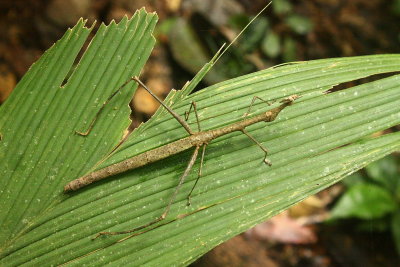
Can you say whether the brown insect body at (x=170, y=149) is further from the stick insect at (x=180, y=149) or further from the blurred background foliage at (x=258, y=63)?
the blurred background foliage at (x=258, y=63)

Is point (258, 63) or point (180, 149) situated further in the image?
point (258, 63)

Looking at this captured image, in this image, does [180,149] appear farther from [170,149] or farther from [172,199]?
[172,199]

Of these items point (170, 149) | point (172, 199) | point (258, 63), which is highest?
point (258, 63)

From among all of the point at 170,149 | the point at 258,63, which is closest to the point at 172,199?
the point at 170,149

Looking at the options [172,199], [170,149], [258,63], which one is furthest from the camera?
[258,63]

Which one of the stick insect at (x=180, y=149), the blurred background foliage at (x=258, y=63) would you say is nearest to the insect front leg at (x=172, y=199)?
the stick insect at (x=180, y=149)

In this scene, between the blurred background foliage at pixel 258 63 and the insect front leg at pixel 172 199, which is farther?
the blurred background foliage at pixel 258 63

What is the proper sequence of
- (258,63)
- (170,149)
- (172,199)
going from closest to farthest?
(172,199) < (170,149) < (258,63)

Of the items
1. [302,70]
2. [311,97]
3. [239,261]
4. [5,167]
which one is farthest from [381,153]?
[239,261]

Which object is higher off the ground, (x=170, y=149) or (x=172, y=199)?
(x=170, y=149)

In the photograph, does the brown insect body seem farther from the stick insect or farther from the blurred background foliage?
the blurred background foliage
